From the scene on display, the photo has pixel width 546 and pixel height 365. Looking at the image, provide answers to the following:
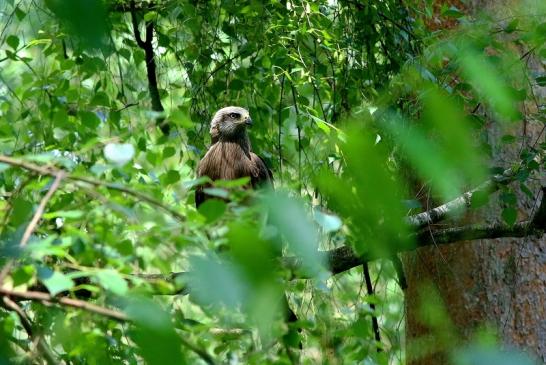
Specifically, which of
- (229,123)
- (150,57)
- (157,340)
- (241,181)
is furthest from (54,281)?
(229,123)

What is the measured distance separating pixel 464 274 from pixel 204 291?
3693mm

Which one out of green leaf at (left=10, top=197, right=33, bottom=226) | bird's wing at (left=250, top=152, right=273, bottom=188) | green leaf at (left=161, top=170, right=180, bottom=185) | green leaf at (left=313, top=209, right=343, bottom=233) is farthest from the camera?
bird's wing at (left=250, top=152, right=273, bottom=188)

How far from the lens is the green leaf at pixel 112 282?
131 centimetres

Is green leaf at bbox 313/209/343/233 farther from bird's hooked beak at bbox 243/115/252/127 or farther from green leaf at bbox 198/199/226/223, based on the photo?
bird's hooked beak at bbox 243/115/252/127

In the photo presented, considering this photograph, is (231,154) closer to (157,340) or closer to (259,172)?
(259,172)

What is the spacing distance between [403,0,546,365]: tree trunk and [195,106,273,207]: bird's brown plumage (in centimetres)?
131

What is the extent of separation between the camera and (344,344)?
257 cm

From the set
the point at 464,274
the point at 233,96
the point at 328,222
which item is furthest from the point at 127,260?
the point at 233,96

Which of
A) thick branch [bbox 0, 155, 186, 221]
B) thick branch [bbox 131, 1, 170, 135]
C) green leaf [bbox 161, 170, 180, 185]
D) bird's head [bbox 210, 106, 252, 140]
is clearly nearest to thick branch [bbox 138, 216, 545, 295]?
green leaf [bbox 161, 170, 180, 185]

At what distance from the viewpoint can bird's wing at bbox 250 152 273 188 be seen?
5.27 m

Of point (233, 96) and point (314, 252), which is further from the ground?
point (233, 96)

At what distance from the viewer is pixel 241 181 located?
1.45 metres

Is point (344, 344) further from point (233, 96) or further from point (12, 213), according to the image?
point (233, 96)

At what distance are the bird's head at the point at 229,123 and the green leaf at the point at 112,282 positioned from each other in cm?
382
